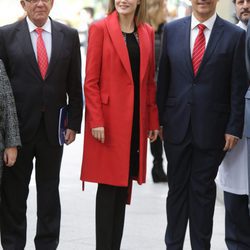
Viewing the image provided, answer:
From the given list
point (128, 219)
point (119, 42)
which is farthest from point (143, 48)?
point (128, 219)

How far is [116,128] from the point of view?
20.1 feet

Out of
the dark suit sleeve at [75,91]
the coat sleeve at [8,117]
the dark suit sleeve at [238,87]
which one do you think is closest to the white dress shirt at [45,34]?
the dark suit sleeve at [75,91]

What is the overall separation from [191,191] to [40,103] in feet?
4.25

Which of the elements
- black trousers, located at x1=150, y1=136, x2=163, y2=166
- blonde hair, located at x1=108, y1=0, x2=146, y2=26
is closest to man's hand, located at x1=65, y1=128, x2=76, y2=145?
blonde hair, located at x1=108, y1=0, x2=146, y2=26

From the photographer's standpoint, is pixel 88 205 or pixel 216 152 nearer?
pixel 216 152

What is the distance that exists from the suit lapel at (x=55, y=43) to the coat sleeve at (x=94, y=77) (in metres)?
0.23

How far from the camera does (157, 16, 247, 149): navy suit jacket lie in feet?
19.7

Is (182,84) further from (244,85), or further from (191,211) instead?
(191,211)

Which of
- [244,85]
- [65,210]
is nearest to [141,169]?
[244,85]

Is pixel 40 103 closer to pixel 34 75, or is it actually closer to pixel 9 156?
pixel 34 75

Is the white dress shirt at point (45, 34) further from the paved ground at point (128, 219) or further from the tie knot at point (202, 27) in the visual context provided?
the paved ground at point (128, 219)

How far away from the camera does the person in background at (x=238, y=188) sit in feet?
20.7

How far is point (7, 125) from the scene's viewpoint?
5812 mm

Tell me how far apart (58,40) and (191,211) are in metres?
1.61
